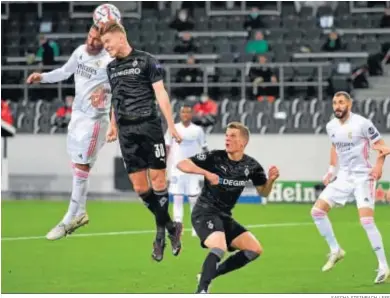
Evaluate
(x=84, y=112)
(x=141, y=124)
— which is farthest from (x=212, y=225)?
(x=84, y=112)

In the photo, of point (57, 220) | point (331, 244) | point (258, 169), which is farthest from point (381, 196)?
point (258, 169)

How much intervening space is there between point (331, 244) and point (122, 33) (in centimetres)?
419

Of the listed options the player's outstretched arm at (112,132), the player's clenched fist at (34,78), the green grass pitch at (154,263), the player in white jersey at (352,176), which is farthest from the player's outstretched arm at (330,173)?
the player's clenched fist at (34,78)

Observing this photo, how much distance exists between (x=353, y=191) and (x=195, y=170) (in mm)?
3246

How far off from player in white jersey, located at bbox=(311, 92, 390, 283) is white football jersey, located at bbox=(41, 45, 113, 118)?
106 inches

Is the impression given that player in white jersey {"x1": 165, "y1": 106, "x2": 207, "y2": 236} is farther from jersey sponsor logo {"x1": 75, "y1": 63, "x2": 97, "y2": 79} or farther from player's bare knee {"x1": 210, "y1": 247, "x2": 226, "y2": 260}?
player's bare knee {"x1": 210, "y1": 247, "x2": 226, "y2": 260}

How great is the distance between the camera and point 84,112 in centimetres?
1126

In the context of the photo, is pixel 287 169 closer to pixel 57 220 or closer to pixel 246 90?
pixel 246 90

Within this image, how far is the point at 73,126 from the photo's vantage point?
11352 mm

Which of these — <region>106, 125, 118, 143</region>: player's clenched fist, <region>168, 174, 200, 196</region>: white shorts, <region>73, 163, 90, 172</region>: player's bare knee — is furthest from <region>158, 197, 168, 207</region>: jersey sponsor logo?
<region>168, 174, 200, 196</region>: white shorts

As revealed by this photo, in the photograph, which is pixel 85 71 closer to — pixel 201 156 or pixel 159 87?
pixel 159 87

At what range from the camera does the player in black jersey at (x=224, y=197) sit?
10336 mm

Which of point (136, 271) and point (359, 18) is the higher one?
point (359, 18)

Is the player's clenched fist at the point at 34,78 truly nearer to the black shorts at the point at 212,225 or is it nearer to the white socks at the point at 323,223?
the black shorts at the point at 212,225
